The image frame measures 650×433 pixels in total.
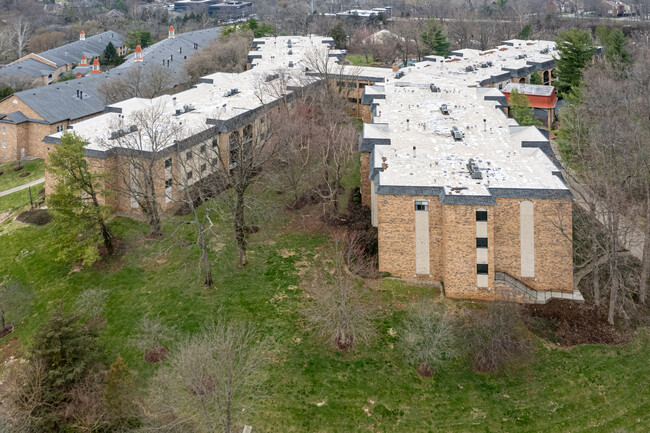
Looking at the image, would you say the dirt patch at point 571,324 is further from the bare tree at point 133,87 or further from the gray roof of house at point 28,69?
the gray roof of house at point 28,69

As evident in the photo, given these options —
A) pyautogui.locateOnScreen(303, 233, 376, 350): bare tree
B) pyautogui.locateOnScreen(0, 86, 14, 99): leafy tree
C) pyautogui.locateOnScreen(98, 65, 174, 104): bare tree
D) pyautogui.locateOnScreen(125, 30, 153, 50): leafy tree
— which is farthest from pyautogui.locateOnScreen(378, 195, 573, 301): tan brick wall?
pyautogui.locateOnScreen(125, 30, 153, 50): leafy tree

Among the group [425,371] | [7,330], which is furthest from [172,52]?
[425,371]

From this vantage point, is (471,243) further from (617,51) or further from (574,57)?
(617,51)

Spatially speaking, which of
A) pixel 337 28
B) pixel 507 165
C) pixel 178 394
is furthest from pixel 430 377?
pixel 337 28

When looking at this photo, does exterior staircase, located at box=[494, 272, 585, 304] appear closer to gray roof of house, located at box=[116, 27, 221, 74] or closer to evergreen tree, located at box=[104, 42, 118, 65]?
gray roof of house, located at box=[116, 27, 221, 74]

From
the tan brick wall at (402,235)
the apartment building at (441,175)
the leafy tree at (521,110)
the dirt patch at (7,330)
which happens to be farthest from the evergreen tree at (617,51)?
the dirt patch at (7,330)
